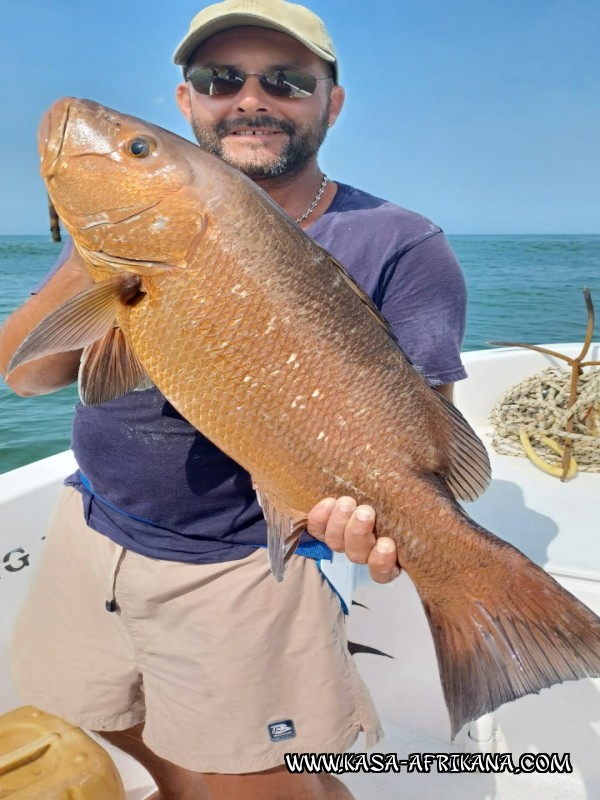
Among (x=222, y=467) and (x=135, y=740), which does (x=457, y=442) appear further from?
(x=135, y=740)

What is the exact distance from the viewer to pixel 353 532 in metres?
1.72

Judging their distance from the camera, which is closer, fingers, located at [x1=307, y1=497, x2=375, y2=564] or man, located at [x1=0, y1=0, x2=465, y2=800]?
fingers, located at [x1=307, y1=497, x2=375, y2=564]

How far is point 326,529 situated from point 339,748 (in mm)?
967

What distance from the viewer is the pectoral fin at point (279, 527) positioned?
5.78ft

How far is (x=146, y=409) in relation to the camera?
6.85 ft

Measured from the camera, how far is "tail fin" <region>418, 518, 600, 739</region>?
5.48 feet

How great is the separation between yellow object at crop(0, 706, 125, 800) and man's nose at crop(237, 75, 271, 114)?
2.54m

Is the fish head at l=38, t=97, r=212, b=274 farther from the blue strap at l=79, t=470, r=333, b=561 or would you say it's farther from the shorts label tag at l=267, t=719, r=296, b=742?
the shorts label tag at l=267, t=719, r=296, b=742

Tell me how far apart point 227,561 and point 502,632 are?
0.92 meters

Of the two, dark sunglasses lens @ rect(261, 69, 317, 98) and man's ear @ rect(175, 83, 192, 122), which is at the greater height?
dark sunglasses lens @ rect(261, 69, 317, 98)

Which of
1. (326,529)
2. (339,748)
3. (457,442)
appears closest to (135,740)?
(339,748)

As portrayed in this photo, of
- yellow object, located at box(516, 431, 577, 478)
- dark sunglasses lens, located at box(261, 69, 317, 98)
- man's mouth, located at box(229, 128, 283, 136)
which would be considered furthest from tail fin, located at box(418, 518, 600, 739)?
yellow object, located at box(516, 431, 577, 478)

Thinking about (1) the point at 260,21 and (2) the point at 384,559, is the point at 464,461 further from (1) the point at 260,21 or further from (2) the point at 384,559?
(1) the point at 260,21

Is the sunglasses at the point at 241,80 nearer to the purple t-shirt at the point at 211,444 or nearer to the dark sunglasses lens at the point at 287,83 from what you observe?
the dark sunglasses lens at the point at 287,83
